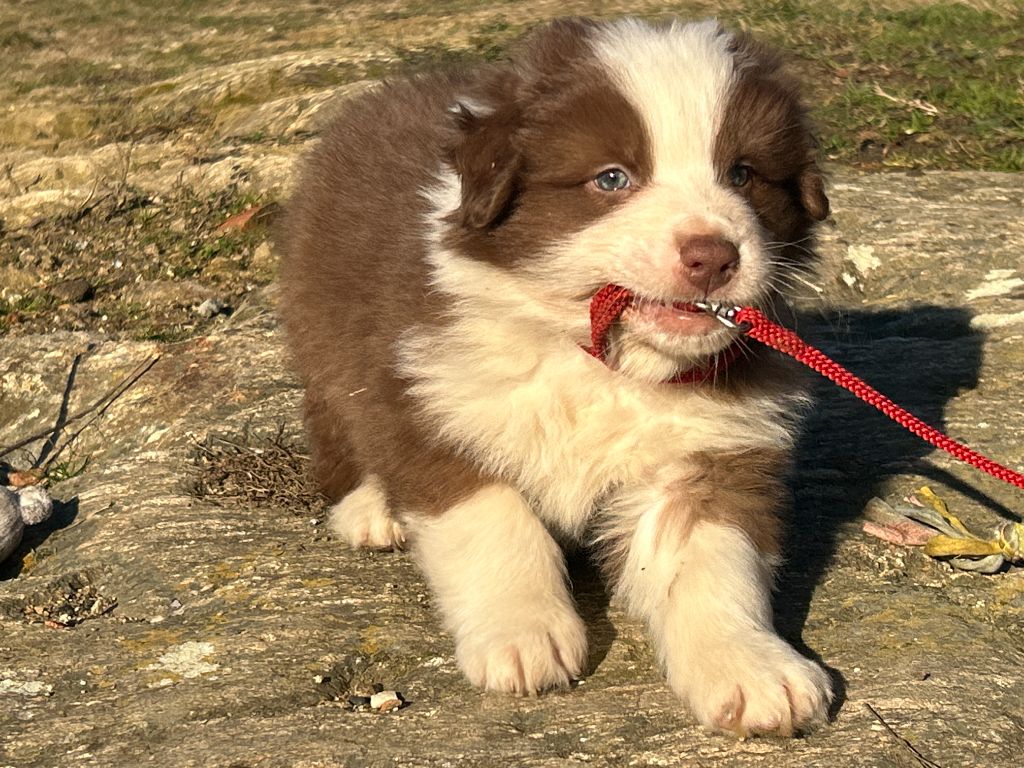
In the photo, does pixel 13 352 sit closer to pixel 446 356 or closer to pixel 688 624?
pixel 446 356

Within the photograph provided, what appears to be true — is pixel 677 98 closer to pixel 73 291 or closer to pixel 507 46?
pixel 507 46

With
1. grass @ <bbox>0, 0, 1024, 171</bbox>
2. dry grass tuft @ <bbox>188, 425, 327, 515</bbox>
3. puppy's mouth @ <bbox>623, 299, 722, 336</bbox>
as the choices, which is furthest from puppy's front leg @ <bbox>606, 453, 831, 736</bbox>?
grass @ <bbox>0, 0, 1024, 171</bbox>

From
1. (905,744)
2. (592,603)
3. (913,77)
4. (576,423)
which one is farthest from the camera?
(913,77)

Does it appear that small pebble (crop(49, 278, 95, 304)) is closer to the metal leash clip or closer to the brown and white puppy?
the brown and white puppy

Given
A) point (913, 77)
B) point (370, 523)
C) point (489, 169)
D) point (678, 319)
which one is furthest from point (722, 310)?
point (913, 77)

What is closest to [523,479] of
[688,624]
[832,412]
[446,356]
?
[446,356]

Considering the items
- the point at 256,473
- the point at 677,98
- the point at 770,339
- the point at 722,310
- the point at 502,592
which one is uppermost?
the point at 677,98
